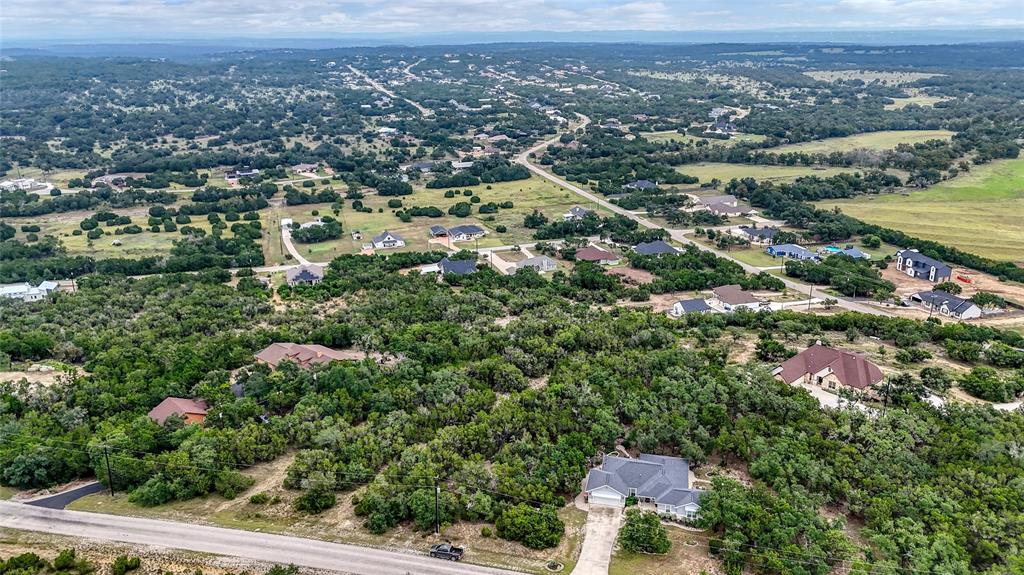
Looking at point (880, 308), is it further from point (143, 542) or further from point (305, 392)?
point (143, 542)

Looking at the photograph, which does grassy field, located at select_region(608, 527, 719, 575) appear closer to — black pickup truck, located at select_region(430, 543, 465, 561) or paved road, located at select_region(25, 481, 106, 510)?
black pickup truck, located at select_region(430, 543, 465, 561)

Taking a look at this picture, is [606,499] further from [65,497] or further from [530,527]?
[65,497]

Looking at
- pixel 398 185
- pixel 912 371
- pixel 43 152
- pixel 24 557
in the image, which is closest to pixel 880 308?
pixel 912 371

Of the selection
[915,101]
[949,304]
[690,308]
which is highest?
[915,101]

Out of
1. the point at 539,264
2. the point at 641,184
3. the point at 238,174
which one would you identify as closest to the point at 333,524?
the point at 539,264

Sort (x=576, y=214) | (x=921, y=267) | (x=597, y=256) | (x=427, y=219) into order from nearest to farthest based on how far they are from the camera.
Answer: (x=921, y=267) < (x=597, y=256) < (x=576, y=214) < (x=427, y=219)

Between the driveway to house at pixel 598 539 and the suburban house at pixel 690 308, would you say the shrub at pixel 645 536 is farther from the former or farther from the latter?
the suburban house at pixel 690 308
